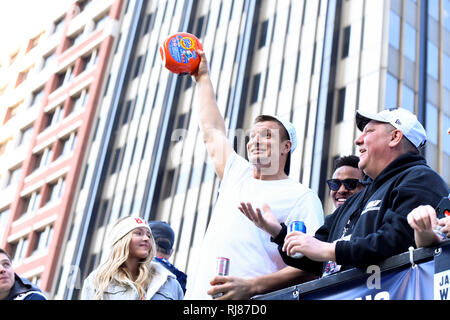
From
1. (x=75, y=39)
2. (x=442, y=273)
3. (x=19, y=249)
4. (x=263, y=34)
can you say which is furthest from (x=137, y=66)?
(x=442, y=273)

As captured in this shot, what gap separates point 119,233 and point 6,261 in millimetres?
1036

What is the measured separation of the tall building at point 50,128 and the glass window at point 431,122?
65.4 feet

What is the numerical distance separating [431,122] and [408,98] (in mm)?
1090

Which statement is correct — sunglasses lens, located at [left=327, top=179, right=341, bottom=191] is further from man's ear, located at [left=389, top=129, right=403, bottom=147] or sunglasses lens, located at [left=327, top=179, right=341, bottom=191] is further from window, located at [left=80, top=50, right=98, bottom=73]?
window, located at [left=80, top=50, right=98, bottom=73]

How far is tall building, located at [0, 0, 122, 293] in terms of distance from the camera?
39.8 m

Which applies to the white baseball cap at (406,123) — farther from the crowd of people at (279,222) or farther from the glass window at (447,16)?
the glass window at (447,16)

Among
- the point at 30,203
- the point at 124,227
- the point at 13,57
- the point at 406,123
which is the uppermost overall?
the point at 13,57

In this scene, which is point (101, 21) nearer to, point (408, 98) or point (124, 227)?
point (408, 98)

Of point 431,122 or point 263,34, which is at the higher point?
point 263,34

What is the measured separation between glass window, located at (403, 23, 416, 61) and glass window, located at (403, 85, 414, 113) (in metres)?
1.48

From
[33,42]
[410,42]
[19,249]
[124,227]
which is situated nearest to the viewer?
[124,227]

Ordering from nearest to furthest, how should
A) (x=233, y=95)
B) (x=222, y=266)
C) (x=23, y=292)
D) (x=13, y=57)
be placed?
(x=222, y=266) < (x=23, y=292) < (x=233, y=95) < (x=13, y=57)

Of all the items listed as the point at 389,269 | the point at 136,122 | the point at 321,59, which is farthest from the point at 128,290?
the point at 136,122

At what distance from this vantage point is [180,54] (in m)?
6.04
